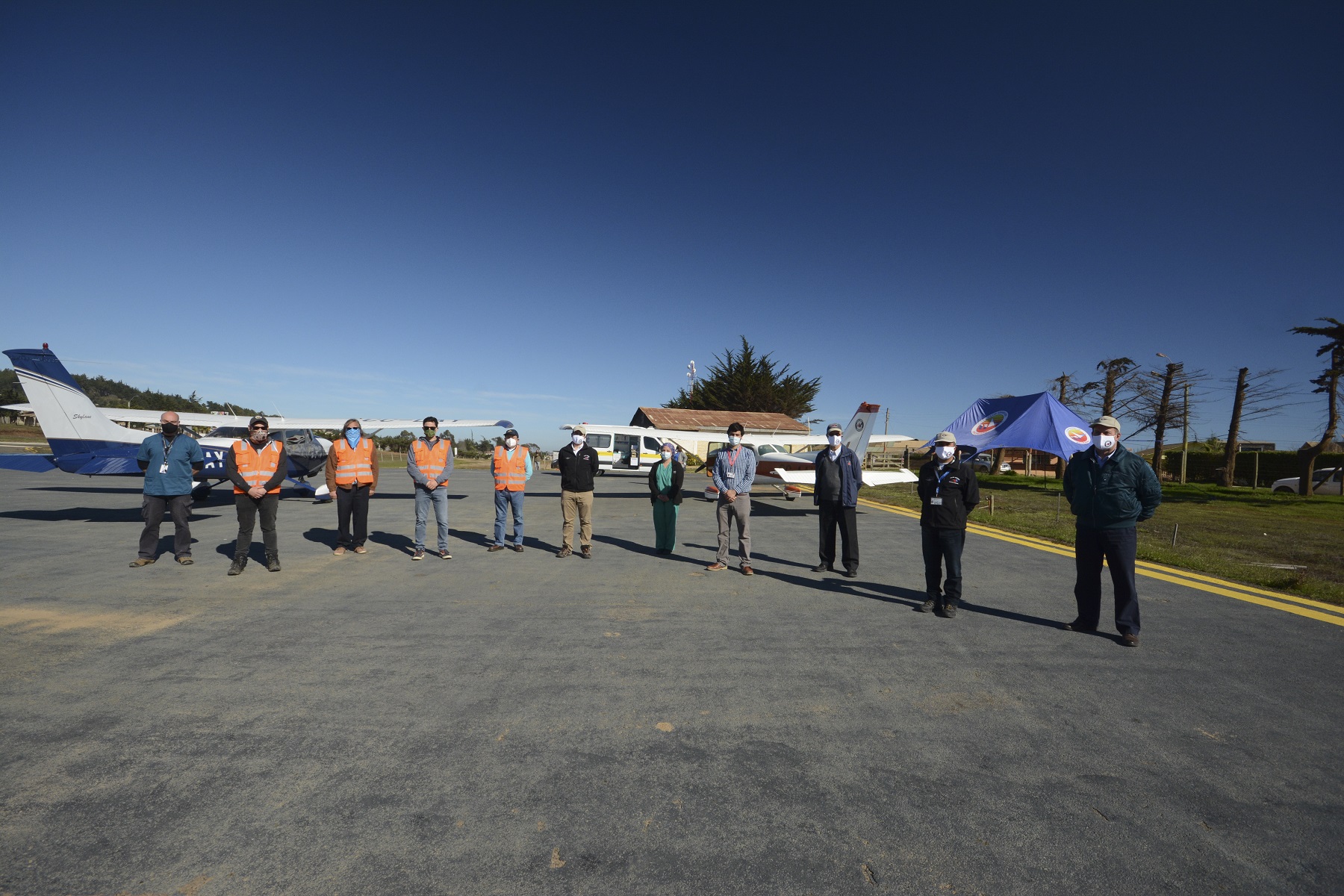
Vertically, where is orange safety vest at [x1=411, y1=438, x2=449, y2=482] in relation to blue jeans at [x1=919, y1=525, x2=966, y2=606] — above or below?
above

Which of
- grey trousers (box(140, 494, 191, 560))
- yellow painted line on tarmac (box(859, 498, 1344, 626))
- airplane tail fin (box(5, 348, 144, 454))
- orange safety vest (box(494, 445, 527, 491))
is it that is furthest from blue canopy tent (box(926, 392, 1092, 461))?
airplane tail fin (box(5, 348, 144, 454))

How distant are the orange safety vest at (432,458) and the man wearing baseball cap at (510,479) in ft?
2.31

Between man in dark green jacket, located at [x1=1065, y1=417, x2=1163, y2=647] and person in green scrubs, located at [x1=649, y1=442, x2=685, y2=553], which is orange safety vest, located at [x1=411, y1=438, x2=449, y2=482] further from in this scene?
man in dark green jacket, located at [x1=1065, y1=417, x2=1163, y2=647]

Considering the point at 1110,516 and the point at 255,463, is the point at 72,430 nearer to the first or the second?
the point at 255,463

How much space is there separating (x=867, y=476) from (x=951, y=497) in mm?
9459

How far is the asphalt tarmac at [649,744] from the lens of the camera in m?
2.36

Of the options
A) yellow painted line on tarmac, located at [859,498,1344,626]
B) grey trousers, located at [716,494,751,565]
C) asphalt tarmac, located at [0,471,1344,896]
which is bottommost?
asphalt tarmac, located at [0,471,1344,896]

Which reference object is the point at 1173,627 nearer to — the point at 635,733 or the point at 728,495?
the point at 728,495

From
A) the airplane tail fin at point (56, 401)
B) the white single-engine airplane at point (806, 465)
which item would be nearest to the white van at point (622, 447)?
the white single-engine airplane at point (806, 465)

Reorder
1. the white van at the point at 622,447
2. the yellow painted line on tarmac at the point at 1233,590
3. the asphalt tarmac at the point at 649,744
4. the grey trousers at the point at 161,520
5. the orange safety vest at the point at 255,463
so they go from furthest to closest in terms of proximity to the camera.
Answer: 1. the white van at the point at 622,447
2. the grey trousers at the point at 161,520
3. the orange safety vest at the point at 255,463
4. the yellow painted line on tarmac at the point at 1233,590
5. the asphalt tarmac at the point at 649,744

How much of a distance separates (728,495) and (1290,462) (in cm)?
4345

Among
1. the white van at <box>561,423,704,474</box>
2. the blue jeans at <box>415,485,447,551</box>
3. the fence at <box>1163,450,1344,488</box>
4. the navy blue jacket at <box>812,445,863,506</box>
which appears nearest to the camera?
the navy blue jacket at <box>812,445,863,506</box>

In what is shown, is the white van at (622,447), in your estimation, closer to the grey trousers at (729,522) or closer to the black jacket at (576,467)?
the black jacket at (576,467)

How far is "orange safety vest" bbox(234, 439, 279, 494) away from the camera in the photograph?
7.34 meters
